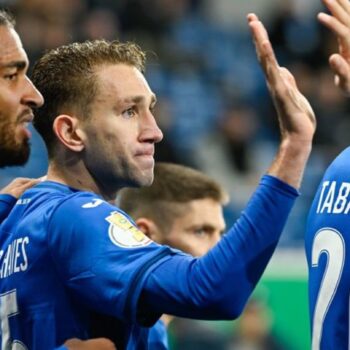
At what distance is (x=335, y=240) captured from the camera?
3.83 meters

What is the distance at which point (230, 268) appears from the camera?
11.0ft

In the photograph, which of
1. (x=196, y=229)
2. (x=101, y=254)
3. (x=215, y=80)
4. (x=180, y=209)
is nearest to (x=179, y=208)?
(x=180, y=209)

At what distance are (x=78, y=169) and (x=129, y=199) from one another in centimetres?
181

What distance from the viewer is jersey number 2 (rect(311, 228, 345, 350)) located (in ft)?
12.5

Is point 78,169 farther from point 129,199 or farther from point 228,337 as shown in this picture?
point 228,337

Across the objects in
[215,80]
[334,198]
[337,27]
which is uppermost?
[337,27]

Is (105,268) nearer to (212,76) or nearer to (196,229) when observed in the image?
(196,229)

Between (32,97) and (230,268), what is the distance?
3.88 feet

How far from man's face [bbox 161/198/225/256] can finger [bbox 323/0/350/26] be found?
2.14m

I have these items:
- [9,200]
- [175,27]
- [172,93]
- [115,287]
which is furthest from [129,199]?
[175,27]

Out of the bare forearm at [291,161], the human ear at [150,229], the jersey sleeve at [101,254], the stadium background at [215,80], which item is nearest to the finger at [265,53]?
the bare forearm at [291,161]

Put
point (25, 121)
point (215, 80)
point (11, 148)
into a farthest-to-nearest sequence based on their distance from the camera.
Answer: point (215, 80) → point (11, 148) → point (25, 121)

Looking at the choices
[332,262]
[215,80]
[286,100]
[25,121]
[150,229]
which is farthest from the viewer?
[215,80]

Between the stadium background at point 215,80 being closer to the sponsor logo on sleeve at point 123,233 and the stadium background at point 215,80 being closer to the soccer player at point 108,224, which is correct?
the soccer player at point 108,224
